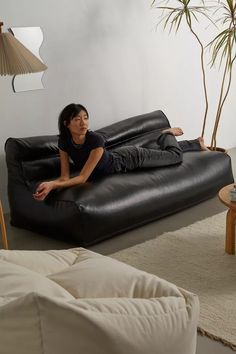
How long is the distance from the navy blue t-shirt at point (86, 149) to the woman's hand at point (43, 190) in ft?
1.19

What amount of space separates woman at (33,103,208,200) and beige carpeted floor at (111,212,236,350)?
622 millimetres

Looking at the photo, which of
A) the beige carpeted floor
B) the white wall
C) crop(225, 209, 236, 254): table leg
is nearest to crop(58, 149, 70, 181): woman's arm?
the white wall

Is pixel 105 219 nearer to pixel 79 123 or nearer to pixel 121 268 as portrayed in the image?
pixel 79 123

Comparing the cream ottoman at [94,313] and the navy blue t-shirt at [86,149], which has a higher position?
the cream ottoman at [94,313]

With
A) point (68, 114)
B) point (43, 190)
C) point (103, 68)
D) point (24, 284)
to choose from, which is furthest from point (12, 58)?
point (24, 284)

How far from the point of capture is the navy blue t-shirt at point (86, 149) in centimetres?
367

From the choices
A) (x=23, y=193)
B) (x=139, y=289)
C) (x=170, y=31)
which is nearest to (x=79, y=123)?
(x=23, y=193)

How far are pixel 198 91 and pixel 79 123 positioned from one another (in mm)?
2444

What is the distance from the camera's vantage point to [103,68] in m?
4.72

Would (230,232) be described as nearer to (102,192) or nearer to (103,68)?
(102,192)

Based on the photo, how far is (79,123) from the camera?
3625mm

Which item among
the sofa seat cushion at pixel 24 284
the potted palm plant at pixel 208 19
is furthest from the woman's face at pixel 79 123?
the sofa seat cushion at pixel 24 284

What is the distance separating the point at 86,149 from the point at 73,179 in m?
0.27

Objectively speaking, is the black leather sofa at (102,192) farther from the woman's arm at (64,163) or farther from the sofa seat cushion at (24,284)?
the sofa seat cushion at (24,284)
